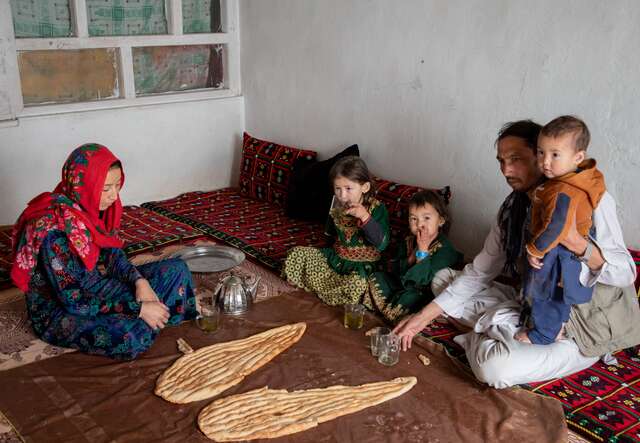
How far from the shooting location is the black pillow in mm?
3923

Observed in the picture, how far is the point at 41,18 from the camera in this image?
149 inches

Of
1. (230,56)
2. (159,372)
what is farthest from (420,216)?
(230,56)

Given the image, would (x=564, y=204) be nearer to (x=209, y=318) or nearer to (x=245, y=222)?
(x=209, y=318)

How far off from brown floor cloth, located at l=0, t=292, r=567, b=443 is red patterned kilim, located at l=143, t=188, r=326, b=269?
0.98m

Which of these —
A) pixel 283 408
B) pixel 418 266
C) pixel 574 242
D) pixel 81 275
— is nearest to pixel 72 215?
pixel 81 275

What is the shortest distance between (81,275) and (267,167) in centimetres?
209

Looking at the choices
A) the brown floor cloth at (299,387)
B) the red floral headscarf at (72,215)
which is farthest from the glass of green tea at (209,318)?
the red floral headscarf at (72,215)

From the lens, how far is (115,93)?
13.9 ft

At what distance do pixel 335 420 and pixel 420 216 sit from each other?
1.12 meters

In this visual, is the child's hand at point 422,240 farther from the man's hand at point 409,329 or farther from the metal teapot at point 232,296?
the metal teapot at point 232,296

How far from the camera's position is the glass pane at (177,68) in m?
4.33

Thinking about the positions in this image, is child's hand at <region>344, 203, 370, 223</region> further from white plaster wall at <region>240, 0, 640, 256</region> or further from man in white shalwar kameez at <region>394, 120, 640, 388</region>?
white plaster wall at <region>240, 0, 640, 256</region>

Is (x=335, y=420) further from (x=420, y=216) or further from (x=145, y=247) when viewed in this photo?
(x=145, y=247)

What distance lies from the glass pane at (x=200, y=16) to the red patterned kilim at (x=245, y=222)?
46.8 inches
